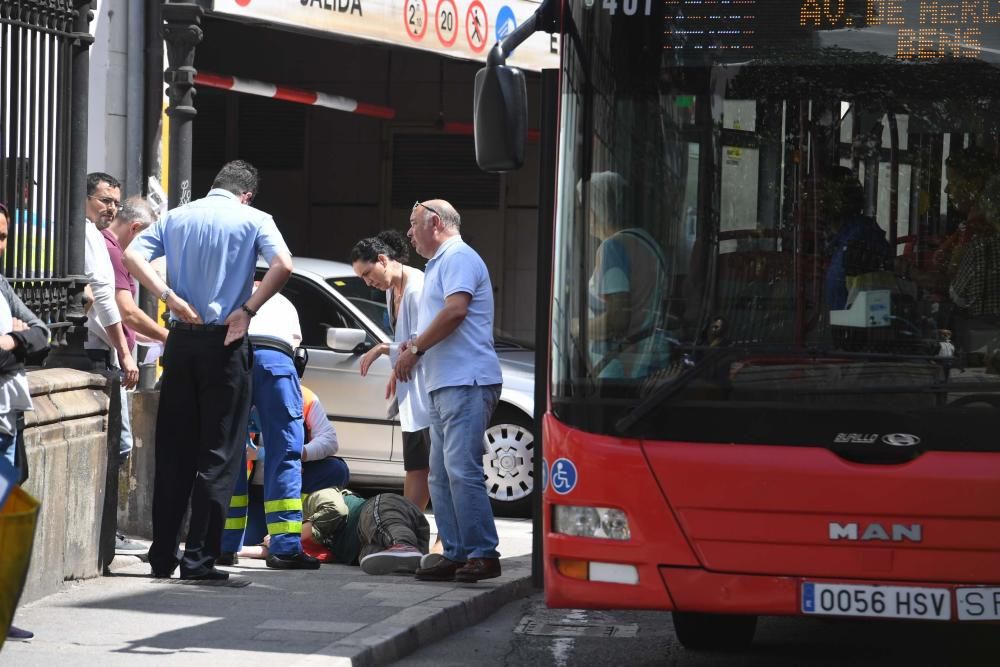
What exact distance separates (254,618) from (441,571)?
4.99 feet

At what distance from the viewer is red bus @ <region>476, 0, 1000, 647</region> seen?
5637 millimetres

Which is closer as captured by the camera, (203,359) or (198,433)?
(203,359)

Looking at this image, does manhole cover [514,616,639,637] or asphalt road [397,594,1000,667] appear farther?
manhole cover [514,616,639,637]

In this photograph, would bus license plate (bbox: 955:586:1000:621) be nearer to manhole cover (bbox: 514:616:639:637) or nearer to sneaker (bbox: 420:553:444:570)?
manhole cover (bbox: 514:616:639:637)

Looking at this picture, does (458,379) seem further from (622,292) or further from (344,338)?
(344,338)

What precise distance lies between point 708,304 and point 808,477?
673mm

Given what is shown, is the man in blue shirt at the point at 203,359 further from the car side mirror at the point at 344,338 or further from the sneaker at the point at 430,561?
the car side mirror at the point at 344,338

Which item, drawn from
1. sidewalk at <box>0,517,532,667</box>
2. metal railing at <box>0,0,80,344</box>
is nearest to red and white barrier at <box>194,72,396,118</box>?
metal railing at <box>0,0,80,344</box>

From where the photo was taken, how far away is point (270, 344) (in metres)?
8.37

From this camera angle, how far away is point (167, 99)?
11531mm

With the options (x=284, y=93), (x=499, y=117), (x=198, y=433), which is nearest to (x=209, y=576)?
(x=198, y=433)

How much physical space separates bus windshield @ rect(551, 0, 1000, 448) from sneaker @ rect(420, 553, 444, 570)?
2.48 m

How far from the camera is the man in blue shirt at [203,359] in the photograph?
7703 millimetres

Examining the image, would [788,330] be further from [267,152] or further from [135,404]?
[267,152]
